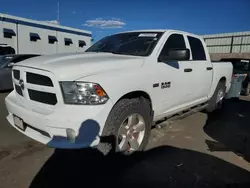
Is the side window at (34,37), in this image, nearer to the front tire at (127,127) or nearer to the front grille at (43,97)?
the front grille at (43,97)

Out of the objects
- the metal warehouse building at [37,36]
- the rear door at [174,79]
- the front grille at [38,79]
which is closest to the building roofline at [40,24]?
the metal warehouse building at [37,36]

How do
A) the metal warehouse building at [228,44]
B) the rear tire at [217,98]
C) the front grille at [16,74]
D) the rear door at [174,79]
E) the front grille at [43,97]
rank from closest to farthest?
the front grille at [43,97] → the front grille at [16,74] → the rear door at [174,79] → the rear tire at [217,98] → the metal warehouse building at [228,44]

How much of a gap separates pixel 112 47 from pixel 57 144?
2206 millimetres

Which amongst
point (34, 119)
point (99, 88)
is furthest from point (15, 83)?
point (99, 88)

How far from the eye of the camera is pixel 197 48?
5113 millimetres

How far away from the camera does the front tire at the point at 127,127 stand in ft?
9.62

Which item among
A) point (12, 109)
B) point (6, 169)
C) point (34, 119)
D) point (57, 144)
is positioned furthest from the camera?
point (12, 109)

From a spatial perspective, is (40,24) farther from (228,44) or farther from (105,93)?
(105,93)

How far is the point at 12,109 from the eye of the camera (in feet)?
11.0

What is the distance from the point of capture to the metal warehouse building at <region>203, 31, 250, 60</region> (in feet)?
81.1

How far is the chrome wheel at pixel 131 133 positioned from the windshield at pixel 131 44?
104 centimetres

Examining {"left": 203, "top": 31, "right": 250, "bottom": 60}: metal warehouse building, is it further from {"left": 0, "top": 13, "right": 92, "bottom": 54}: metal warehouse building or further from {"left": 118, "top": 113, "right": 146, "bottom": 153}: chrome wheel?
{"left": 118, "top": 113, "right": 146, "bottom": 153}: chrome wheel

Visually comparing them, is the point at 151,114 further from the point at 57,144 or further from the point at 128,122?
the point at 57,144

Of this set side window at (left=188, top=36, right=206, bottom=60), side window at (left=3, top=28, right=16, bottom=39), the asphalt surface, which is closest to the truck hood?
the asphalt surface
